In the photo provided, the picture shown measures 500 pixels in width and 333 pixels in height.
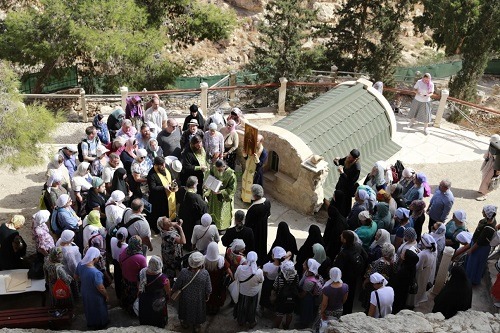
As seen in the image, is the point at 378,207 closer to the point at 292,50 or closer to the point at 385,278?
the point at 385,278

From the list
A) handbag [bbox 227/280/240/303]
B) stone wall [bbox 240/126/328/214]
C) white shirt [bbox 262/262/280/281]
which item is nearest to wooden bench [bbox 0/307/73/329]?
handbag [bbox 227/280/240/303]

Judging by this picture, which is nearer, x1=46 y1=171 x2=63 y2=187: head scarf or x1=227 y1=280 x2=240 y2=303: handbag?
x1=227 y1=280 x2=240 y2=303: handbag

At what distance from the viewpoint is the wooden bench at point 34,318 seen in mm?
7402

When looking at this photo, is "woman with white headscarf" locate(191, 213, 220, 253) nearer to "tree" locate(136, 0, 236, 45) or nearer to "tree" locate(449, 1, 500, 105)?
"tree" locate(136, 0, 236, 45)

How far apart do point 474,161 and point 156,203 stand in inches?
321

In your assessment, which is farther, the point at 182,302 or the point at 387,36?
the point at 387,36

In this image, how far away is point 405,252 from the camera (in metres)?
7.55

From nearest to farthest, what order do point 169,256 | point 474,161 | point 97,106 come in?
1. point 169,256
2. point 474,161
3. point 97,106

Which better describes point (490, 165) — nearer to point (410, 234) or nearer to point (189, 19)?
point (410, 234)

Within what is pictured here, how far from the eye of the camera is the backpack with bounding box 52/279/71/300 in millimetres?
7383

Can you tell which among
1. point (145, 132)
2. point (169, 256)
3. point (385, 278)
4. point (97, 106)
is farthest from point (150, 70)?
point (385, 278)

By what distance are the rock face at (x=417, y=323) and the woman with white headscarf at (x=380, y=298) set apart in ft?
1.18

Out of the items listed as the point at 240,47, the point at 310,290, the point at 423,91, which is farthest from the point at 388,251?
the point at 240,47

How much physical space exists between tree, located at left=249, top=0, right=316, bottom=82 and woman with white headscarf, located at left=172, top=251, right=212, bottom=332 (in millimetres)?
13515
